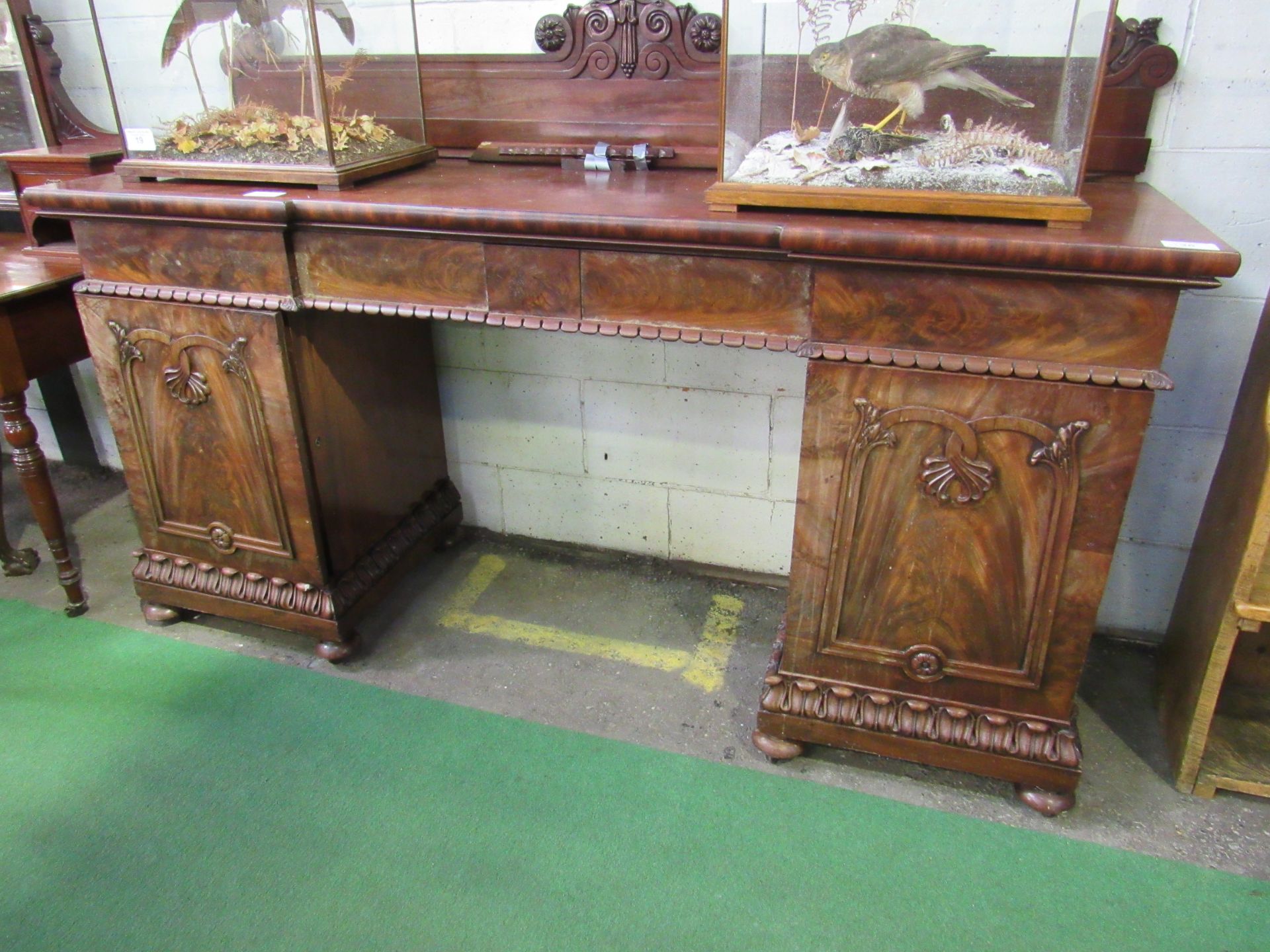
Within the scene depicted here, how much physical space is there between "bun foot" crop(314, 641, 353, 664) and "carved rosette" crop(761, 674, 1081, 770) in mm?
1013

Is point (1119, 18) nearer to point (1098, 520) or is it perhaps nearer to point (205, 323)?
point (1098, 520)

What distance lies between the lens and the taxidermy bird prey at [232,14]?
168cm

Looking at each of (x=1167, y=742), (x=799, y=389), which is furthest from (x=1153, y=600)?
(x=799, y=389)

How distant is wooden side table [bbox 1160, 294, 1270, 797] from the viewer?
1.54 m

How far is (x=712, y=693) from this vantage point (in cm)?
202

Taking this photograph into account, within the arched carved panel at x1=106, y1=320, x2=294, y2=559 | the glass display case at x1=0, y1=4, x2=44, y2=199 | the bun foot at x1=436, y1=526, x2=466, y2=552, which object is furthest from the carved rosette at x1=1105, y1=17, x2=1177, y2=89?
the glass display case at x1=0, y1=4, x2=44, y2=199

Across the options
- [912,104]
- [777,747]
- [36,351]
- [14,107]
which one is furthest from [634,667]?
[14,107]

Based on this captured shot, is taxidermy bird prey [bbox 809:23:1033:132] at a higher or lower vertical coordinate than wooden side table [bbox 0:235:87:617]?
higher

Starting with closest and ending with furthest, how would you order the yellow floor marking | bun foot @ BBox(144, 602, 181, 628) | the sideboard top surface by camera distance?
the sideboard top surface < the yellow floor marking < bun foot @ BBox(144, 602, 181, 628)

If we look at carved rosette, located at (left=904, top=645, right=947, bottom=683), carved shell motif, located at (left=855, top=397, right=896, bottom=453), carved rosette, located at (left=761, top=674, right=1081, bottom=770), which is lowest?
carved rosette, located at (left=761, top=674, right=1081, bottom=770)

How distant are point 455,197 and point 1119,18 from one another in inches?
52.6

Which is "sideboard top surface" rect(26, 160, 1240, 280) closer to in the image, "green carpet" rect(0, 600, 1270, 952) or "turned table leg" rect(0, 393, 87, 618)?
"turned table leg" rect(0, 393, 87, 618)

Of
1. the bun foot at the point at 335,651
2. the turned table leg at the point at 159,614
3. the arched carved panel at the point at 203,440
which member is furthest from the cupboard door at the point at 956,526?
the turned table leg at the point at 159,614

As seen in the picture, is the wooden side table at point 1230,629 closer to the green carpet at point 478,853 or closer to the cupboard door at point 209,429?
the green carpet at point 478,853
